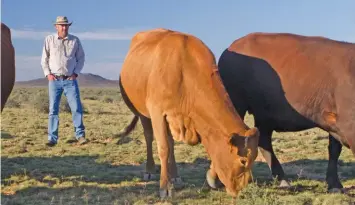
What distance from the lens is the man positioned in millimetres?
10727

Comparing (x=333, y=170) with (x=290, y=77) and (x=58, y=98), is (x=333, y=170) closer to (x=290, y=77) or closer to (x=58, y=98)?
(x=290, y=77)

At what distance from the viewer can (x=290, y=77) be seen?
804 cm

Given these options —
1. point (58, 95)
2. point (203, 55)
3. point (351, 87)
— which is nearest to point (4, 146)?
point (58, 95)

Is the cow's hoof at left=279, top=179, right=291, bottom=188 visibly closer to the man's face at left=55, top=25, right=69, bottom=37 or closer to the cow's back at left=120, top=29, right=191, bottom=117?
the cow's back at left=120, top=29, right=191, bottom=117

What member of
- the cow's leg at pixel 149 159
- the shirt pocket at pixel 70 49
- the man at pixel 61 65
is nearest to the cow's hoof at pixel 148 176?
the cow's leg at pixel 149 159

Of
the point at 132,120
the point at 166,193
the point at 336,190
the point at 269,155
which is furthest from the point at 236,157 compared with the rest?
the point at 132,120

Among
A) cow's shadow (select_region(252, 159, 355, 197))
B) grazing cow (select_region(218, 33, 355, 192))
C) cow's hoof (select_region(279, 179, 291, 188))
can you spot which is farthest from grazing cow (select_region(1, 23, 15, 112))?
cow's hoof (select_region(279, 179, 291, 188))

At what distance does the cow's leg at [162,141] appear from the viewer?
691 centimetres

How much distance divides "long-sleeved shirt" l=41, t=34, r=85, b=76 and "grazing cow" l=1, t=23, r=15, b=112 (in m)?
2.88

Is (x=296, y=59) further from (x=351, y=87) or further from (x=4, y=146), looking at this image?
(x=4, y=146)

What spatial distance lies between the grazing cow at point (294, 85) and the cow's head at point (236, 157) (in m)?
2.15

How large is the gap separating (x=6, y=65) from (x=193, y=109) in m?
2.72

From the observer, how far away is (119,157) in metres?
10.6

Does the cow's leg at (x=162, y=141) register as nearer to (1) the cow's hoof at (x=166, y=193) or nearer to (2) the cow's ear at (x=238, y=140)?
(1) the cow's hoof at (x=166, y=193)
